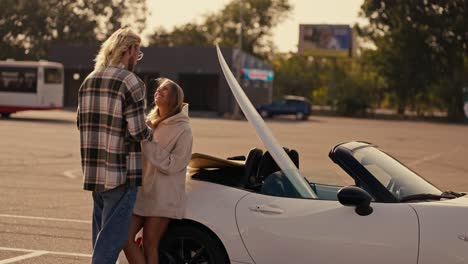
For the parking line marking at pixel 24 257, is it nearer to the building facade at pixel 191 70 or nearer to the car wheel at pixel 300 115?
the car wheel at pixel 300 115

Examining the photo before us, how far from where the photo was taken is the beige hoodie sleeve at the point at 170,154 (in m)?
5.47

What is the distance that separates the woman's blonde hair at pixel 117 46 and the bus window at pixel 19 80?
38243 millimetres

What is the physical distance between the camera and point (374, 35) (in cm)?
7175

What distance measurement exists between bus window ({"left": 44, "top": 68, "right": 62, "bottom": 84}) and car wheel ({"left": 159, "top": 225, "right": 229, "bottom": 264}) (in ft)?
125

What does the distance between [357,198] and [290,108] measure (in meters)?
52.9

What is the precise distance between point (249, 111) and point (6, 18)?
88.7m

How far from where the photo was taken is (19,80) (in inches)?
1684

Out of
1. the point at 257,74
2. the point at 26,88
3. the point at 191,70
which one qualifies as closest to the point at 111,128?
the point at 26,88

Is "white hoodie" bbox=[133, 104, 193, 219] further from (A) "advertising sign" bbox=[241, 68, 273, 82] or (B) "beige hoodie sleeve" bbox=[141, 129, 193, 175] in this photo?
(A) "advertising sign" bbox=[241, 68, 273, 82]

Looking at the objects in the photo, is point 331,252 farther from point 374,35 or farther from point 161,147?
point 374,35

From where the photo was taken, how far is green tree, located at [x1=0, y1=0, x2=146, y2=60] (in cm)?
9044

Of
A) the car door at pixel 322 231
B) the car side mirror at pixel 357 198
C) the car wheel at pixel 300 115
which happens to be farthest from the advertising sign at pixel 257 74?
the car side mirror at pixel 357 198

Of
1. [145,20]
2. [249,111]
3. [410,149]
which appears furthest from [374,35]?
[249,111]

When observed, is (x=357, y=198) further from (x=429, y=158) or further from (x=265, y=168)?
(x=429, y=158)
